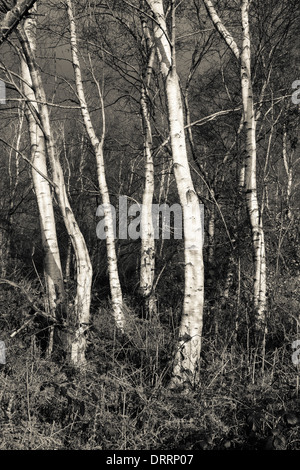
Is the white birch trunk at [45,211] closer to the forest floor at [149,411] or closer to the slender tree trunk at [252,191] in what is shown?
the forest floor at [149,411]

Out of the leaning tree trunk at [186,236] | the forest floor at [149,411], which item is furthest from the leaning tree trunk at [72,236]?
the leaning tree trunk at [186,236]

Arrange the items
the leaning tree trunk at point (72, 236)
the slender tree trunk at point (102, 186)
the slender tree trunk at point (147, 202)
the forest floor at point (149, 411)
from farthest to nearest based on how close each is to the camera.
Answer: the slender tree trunk at point (147, 202)
the slender tree trunk at point (102, 186)
the leaning tree trunk at point (72, 236)
the forest floor at point (149, 411)

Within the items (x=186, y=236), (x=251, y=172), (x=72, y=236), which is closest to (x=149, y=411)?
(x=186, y=236)

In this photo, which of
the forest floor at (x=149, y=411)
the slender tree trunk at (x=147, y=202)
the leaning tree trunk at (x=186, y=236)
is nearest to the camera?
the forest floor at (x=149, y=411)

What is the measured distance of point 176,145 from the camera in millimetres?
4402

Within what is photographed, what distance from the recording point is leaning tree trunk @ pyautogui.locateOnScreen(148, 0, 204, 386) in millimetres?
4125

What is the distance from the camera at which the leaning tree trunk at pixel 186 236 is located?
4.12 metres

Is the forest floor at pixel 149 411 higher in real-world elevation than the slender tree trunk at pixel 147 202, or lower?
lower

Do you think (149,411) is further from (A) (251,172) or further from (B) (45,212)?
(A) (251,172)

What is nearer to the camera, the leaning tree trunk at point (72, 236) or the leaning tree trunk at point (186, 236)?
the leaning tree trunk at point (186, 236)

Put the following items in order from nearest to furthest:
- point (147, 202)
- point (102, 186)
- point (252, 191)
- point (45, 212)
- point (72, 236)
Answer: point (72, 236)
point (252, 191)
point (45, 212)
point (102, 186)
point (147, 202)

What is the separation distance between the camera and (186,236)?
4.27 meters

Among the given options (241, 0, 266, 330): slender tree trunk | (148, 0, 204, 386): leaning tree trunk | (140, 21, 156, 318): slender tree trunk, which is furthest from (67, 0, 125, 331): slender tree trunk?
(148, 0, 204, 386): leaning tree trunk
